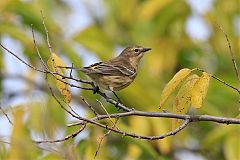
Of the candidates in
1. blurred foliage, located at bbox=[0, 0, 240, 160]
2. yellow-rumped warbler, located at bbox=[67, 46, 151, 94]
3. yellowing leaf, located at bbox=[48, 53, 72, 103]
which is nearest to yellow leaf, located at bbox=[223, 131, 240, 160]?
blurred foliage, located at bbox=[0, 0, 240, 160]

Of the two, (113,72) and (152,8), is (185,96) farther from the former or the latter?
(152,8)

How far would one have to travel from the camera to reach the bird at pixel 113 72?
805 centimetres

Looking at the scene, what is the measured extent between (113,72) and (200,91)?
2.73 m

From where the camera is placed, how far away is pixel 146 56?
11.5 metres

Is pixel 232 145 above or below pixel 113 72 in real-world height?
below

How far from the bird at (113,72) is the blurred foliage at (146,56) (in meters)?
0.43

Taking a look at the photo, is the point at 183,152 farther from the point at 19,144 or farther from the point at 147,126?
the point at 19,144

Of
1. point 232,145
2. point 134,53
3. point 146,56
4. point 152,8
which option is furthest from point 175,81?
point 146,56

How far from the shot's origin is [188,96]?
5.90m

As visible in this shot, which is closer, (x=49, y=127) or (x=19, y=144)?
(x=19, y=144)

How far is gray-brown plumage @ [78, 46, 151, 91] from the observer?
8.05 metres

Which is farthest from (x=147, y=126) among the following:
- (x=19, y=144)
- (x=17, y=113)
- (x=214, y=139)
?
(x=19, y=144)

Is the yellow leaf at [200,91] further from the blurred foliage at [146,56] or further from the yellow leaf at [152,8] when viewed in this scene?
the yellow leaf at [152,8]

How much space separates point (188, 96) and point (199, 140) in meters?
5.82
